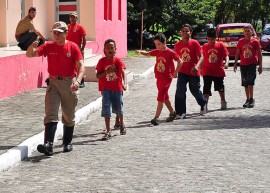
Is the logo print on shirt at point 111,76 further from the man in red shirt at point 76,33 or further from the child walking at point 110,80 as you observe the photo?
the man in red shirt at point 76,33

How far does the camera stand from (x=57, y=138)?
977cm

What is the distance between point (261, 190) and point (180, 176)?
972mm

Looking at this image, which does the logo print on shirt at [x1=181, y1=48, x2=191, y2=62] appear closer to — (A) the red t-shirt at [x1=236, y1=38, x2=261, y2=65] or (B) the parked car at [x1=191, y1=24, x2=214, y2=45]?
A: (A) the red t-shirt at [x1=236, y1=38, x2=261, y2=65]

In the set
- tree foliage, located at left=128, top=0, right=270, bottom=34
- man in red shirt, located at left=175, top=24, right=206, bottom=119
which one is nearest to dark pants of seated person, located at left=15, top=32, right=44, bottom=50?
man in red shirt, located at left=175, top=24, right=206, bottom=119

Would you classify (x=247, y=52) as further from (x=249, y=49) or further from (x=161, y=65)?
(x=161, y=65)

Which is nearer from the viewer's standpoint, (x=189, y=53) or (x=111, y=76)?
(x=111, y=76)

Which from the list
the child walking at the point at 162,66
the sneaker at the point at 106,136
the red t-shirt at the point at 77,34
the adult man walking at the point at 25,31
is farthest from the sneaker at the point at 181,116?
the adult man walking at the point at 25,31

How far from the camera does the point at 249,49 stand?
13539mm

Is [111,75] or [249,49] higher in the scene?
[249,49]

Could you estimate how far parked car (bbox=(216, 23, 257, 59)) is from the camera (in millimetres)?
26484

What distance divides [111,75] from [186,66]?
2.39 metres

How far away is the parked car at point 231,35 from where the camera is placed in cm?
2648

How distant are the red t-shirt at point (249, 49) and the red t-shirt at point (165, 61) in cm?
290

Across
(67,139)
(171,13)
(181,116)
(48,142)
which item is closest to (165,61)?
(181,116)
